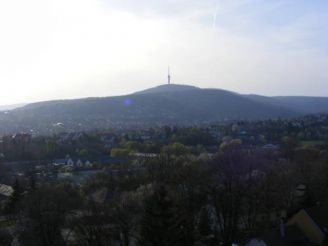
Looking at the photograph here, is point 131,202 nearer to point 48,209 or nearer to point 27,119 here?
point 48,209

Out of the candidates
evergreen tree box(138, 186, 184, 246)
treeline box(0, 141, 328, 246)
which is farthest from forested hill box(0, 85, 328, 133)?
evergreen tree box(138, 186, 184, 246)

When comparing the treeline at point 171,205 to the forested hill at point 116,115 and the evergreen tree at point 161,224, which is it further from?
the forested hill at point 116,115

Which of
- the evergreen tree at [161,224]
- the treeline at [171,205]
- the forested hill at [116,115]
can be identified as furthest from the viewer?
the forested hill at [116,115]

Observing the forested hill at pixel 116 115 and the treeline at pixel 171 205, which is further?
the forested hill at pixel 116 115

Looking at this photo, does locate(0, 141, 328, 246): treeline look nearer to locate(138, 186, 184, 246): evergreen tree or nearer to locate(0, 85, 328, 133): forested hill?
locate(138, 186, 184, 246): evergreen tree

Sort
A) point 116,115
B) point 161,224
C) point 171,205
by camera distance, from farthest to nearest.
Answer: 1. point 116,115
2. point 171,205
3. point 161,224

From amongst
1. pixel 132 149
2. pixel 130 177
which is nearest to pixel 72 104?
pixel 132 149

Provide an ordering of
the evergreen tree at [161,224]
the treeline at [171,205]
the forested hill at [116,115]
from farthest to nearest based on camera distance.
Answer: the forested hill at [116,115] < the treeline at [171,205] < the evergreen tree at [161,224]

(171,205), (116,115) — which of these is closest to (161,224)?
(171,205)

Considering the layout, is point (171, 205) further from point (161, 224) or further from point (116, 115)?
point (116, 115)

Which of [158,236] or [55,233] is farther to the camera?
[55,233]

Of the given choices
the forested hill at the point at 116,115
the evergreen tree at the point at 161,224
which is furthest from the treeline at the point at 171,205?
the forested hill at the point at 116,115
